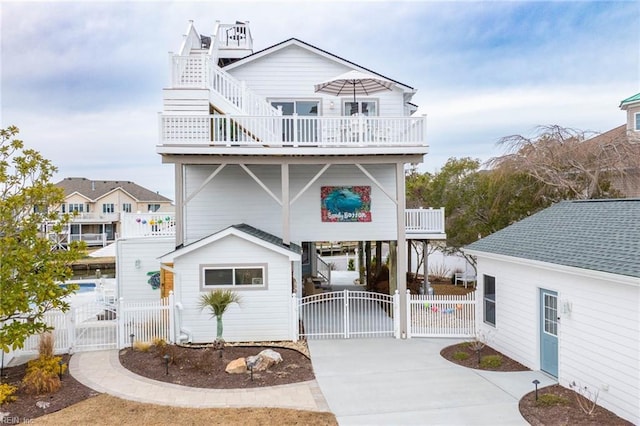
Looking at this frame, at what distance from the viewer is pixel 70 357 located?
10.1m

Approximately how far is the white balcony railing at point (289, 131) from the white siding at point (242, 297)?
2997 millimetres

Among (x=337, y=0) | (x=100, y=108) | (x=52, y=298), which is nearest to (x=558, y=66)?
(x=337, y=0)

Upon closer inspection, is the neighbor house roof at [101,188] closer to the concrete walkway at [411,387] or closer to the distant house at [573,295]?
the concrete walkway at [411,387]

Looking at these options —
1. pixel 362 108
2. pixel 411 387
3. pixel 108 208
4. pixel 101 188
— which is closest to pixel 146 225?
pixel 362 108

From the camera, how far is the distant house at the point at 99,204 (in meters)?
51.2

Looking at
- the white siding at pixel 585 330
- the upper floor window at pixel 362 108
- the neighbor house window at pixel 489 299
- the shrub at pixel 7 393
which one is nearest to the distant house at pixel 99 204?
the upper floor window at pixel 362 108

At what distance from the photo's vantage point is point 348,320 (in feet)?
39.4

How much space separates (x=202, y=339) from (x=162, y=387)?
10.7 feet

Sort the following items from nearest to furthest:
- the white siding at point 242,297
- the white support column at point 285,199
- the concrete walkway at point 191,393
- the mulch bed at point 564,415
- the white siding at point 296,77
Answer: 1. the mulch bed at point 564,415
2. the concrete walkway at point 191,393
3. the white siding at point 242,297
4. the white support column at point 285,199
5. the white siding at point 296,77

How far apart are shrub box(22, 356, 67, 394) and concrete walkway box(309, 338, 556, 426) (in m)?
4.99

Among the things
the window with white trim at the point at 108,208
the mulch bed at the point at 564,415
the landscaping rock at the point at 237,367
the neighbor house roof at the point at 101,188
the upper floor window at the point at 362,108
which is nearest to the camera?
the mulch bed at the point at 564,415

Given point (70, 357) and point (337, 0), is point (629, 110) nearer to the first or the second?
point (337, 0)

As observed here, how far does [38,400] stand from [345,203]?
978cm

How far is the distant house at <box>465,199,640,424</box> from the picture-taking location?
674 cm
